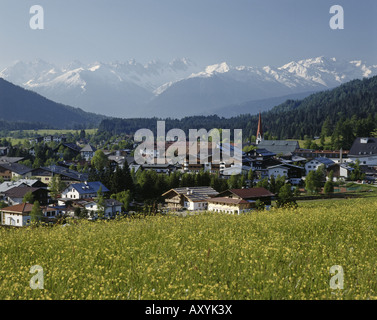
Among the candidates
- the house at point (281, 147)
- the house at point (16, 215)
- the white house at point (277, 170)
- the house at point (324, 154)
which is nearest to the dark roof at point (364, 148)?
the house at point (324, 154)

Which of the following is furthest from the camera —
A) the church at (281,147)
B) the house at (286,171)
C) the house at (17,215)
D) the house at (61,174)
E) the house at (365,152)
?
the church at (281,147)

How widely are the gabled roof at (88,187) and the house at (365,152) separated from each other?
40877 mm

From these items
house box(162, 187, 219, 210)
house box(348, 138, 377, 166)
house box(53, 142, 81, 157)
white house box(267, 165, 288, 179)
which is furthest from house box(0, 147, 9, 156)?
house box(348, 138, 377, 166)

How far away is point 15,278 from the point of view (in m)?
5.23

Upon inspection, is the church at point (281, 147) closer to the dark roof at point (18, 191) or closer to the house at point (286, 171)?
the house at point (286, 171)

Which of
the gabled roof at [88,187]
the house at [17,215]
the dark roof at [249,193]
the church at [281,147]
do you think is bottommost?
the house at [17,215]

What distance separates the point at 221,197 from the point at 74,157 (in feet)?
202

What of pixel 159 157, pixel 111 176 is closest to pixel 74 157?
pixel 159 157

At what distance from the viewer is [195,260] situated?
5844 mm

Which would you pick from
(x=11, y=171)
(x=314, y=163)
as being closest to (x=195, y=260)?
(x=314, y=163)

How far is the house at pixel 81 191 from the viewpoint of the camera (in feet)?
129

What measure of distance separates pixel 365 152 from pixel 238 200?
45543 mm

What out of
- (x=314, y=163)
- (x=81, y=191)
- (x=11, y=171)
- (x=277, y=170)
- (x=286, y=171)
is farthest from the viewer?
(x=11, y=171)

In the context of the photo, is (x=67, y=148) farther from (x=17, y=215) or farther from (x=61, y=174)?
(x=17, y=215)
